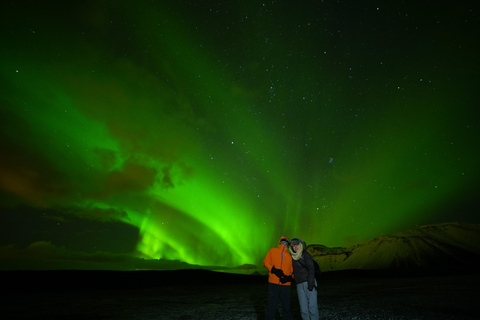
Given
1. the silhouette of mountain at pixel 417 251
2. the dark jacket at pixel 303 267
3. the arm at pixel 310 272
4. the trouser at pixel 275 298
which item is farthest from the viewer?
the silhouette of mountain at pixel 417 251

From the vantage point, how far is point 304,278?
5848 millimetres

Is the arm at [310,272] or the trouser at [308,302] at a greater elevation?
the arm at [310,272]

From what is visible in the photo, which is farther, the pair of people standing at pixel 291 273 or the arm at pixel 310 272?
the pair of people standing at pixel 291 273

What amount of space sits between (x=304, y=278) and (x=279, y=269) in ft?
1.95

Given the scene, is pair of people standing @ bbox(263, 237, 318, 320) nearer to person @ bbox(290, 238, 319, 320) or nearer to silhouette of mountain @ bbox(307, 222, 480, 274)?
person @ bbox(290, 238, 319, 320)

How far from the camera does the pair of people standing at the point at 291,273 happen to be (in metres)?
5.83

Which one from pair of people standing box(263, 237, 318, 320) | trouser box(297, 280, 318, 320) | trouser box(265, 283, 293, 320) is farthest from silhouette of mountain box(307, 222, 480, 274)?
trouser box(265, 283, 293, 320)

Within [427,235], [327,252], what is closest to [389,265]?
[427,235]

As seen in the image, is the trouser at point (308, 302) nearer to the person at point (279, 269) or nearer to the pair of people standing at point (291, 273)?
the pair of people standing at point (291, 273)

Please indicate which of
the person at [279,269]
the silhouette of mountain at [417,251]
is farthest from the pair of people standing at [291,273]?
the silhouette of mountain at [417,251]

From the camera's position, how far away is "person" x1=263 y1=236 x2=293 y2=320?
5.89 meters

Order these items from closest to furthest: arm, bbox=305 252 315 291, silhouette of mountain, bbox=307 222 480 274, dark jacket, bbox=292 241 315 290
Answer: arm, bbox=305 252 315 291
dark jacket, bbox=292 241 315 290
silhouette of mountain, bbox=307 222 480 274

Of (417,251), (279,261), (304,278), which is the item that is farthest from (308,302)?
(417,251)

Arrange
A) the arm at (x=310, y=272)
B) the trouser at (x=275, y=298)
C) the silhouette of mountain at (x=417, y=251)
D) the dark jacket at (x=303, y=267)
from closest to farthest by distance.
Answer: the arm at (x=310, y=272) < the dark jacket at (x=303, y=267) < the trouser at (x=275, y=298) < the silhouette of mountain at (x=417, y=251)
